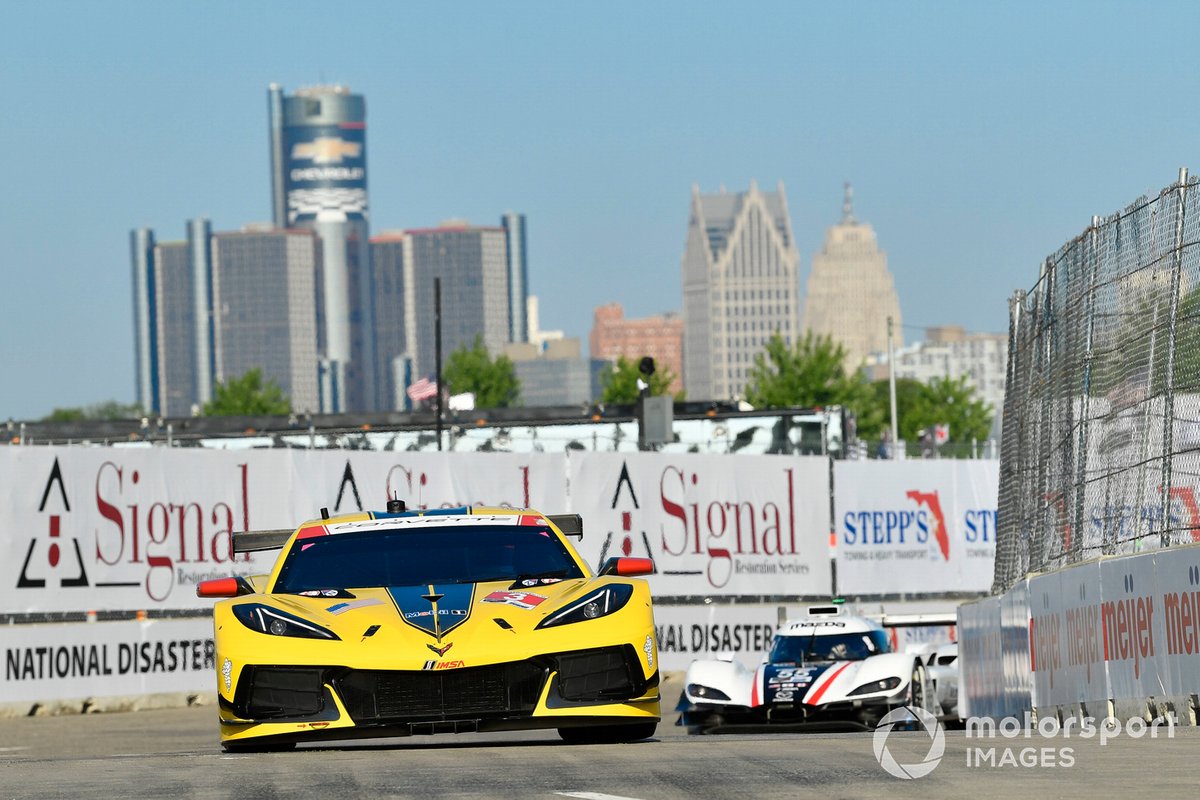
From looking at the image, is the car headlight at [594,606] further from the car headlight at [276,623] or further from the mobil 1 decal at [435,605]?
the car headlight at [276,623]

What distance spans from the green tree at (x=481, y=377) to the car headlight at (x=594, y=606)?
128m

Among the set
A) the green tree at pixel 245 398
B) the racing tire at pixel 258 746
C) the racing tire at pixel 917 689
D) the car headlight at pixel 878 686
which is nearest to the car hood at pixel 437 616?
the racing tire at pixel 258 746

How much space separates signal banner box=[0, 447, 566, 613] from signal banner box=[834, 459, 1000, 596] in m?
7.42

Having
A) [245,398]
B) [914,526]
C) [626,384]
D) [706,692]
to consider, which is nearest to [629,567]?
[706,692]

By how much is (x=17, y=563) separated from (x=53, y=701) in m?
1.46

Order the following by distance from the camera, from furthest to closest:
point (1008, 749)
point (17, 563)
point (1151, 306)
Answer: point (17, 563) < point (1151, 306) < point (1008, 749)

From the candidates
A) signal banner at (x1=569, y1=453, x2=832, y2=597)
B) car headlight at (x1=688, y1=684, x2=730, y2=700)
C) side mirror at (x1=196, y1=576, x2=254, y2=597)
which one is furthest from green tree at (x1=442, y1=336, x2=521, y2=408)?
side mirror at (x1=196, y1=576, x2=254, y2=597)

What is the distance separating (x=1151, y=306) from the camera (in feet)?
40.3

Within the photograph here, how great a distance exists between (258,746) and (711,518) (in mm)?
20097

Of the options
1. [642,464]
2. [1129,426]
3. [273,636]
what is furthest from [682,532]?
[273,636]

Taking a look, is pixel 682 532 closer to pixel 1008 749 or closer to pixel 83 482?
pixel 83 482

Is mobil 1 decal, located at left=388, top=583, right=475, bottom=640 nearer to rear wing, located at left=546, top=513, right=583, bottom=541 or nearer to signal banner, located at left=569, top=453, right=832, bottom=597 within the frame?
rear wing, located at left=546, top=513, right=583, bottom=541

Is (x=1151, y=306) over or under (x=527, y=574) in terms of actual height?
over

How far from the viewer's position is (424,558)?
11289 millimetres
